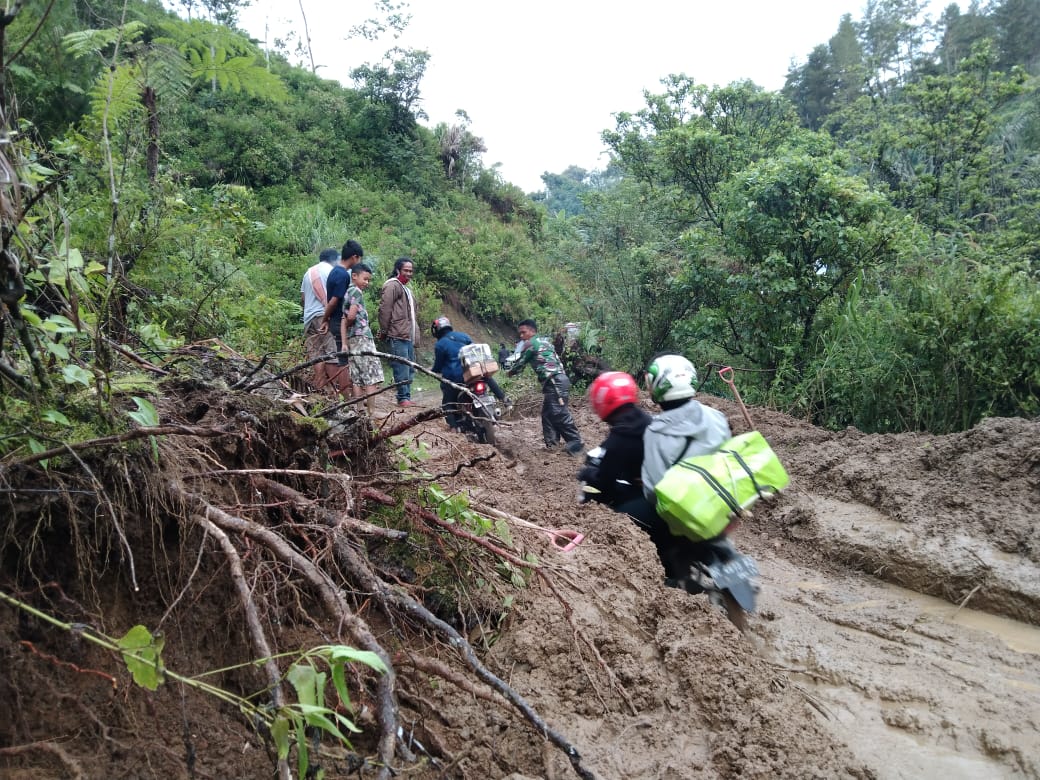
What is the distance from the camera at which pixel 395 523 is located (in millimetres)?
3299

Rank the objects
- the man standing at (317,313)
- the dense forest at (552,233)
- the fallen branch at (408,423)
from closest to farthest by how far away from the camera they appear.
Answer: the dense forest at (552,233), the fallen branch at (408,423), the man standing at (317,313)

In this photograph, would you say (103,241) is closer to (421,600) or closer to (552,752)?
(421,600)

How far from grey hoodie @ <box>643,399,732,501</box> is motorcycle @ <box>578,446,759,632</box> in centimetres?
31

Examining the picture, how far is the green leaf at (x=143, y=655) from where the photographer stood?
5.28ft

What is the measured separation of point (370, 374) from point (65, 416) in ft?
14.9

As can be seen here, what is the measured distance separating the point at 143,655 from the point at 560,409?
694 centimetres

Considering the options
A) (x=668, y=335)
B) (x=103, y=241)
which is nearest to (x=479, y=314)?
(x=668, y=335)

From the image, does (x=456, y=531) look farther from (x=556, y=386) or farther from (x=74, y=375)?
(x=556, y=386)

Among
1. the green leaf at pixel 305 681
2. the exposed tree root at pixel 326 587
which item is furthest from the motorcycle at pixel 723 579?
the green leaf at pixel 305 681

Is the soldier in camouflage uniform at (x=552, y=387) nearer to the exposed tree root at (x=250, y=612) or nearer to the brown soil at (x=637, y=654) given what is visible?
the brown soil at (x=637, y=654)

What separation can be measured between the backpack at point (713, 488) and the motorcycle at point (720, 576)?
287 millimetres

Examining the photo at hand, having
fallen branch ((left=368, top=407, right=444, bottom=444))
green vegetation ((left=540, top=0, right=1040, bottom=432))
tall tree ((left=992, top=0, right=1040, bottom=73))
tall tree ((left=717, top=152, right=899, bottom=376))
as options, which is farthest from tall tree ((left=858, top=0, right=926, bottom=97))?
fallen branch ((left=368, top=407, right=444, bottom=444))

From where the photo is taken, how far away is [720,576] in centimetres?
376

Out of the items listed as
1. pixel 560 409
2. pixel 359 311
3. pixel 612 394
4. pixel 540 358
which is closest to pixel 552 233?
pixel 540 358
